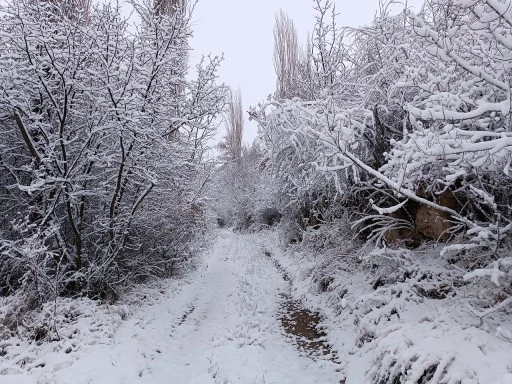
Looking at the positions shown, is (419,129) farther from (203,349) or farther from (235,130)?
(235,130)

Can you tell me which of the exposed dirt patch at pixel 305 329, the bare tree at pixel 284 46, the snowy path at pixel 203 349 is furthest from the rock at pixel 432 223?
the bare tree at pixel 284 46

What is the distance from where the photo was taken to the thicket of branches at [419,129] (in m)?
3.40

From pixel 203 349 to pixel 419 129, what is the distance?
4823 millimetres

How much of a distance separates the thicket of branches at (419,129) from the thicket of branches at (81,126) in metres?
2.23

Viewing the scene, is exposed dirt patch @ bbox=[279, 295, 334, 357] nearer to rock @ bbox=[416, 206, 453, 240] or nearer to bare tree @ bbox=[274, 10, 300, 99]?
rock @ bbox=[416, 206, 453, 240]

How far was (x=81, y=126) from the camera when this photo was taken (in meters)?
6.88

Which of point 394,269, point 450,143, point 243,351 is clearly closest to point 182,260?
point 243,351

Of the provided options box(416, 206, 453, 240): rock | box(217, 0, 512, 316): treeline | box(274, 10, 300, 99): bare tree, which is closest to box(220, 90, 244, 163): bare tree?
box(274, 10, 300, 99): bare tree

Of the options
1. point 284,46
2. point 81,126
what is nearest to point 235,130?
point 284,46

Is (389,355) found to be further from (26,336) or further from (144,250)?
(144,250)

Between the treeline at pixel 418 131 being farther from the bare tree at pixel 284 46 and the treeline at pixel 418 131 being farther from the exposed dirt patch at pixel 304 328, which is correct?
the bare tree at pixel 284 46

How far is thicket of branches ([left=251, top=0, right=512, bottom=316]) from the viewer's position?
11.2 feet

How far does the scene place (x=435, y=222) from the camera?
611 cm

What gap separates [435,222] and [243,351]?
3858 mm
